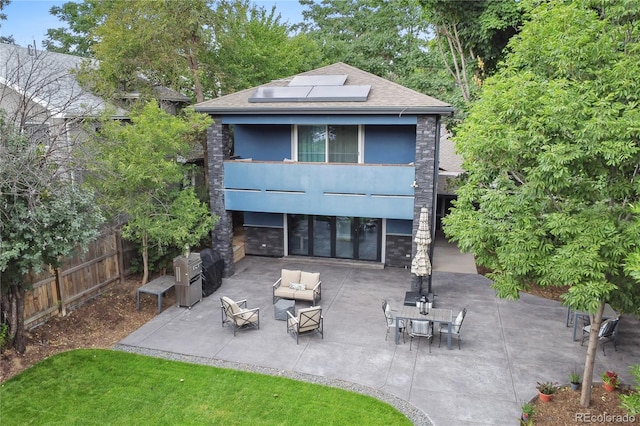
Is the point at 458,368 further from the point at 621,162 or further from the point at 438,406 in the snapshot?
the point at 621,162

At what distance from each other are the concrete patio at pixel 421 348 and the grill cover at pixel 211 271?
29 cm

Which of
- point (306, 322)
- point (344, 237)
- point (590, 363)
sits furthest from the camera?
point (344, 237)

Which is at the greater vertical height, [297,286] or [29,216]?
[29,216]

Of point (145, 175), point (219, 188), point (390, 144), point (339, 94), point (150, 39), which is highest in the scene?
point (150, 39)

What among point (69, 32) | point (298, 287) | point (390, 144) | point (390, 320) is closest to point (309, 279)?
point (298, 287)

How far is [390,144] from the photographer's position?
16641 mm

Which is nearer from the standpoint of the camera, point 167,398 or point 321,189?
point 167,398

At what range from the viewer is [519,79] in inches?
297

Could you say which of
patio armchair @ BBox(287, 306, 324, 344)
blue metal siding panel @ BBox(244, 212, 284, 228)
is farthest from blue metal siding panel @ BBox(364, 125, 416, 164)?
patio armchair @ BBox(287, 306, 324, 344)

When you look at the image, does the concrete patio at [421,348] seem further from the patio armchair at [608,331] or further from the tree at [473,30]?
the tree at [473,30]

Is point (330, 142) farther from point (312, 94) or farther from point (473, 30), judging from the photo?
point (473, 30)

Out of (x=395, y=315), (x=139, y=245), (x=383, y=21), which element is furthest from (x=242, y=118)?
(x=383, y=21)

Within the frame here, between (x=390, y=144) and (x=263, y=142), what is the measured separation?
4878 mm

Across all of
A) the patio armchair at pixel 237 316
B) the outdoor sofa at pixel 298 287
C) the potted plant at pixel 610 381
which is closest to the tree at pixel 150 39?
the outdoor sofa at pixel 298 287
